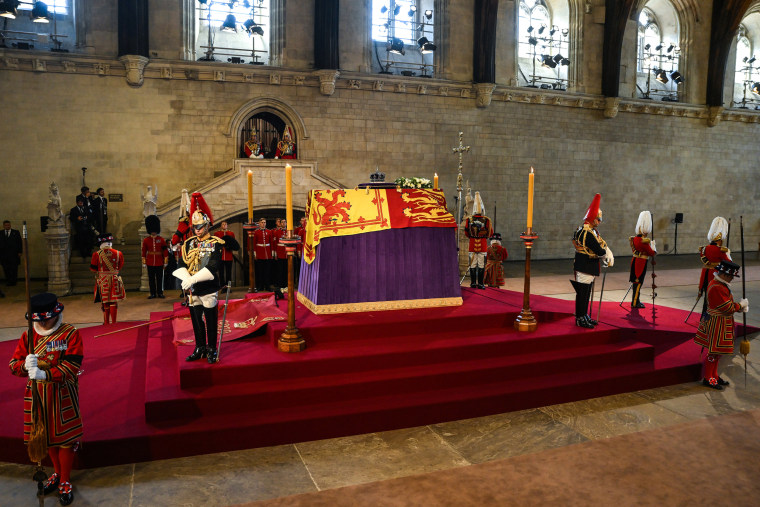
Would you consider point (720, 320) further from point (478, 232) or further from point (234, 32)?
point (234, 32)

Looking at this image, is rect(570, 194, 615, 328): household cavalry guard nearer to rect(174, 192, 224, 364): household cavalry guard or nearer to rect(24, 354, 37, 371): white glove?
rect(174, 192, 224, 364): household cavalry guard

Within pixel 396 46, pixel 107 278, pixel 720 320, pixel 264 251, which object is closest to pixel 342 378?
pixel 720 320

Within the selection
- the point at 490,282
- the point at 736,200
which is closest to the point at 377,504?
the point at 490,282

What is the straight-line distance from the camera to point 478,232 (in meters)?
9.62

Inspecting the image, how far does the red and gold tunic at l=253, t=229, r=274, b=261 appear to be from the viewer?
1131 centimetres

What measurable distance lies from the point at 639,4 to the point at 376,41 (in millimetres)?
9456

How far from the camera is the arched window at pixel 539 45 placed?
59.1 feet

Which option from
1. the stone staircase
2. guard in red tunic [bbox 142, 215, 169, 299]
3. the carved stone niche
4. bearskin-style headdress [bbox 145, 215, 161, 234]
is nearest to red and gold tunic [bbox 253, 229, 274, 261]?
guard in red tunic [bbox 142, 215, 169, 299]

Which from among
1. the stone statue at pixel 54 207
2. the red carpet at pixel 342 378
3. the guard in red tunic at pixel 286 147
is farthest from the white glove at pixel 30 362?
the guard in red tunic at pixel 286 147

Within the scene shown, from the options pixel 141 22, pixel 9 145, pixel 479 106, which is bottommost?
pixel 9 145

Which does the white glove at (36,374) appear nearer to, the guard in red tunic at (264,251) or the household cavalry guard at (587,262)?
the household cavalry guard at (587,262)

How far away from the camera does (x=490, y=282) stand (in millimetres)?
11500

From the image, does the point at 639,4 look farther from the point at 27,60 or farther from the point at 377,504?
the point at 377,504

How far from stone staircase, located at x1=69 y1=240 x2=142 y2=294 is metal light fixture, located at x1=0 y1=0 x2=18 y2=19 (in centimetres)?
573
